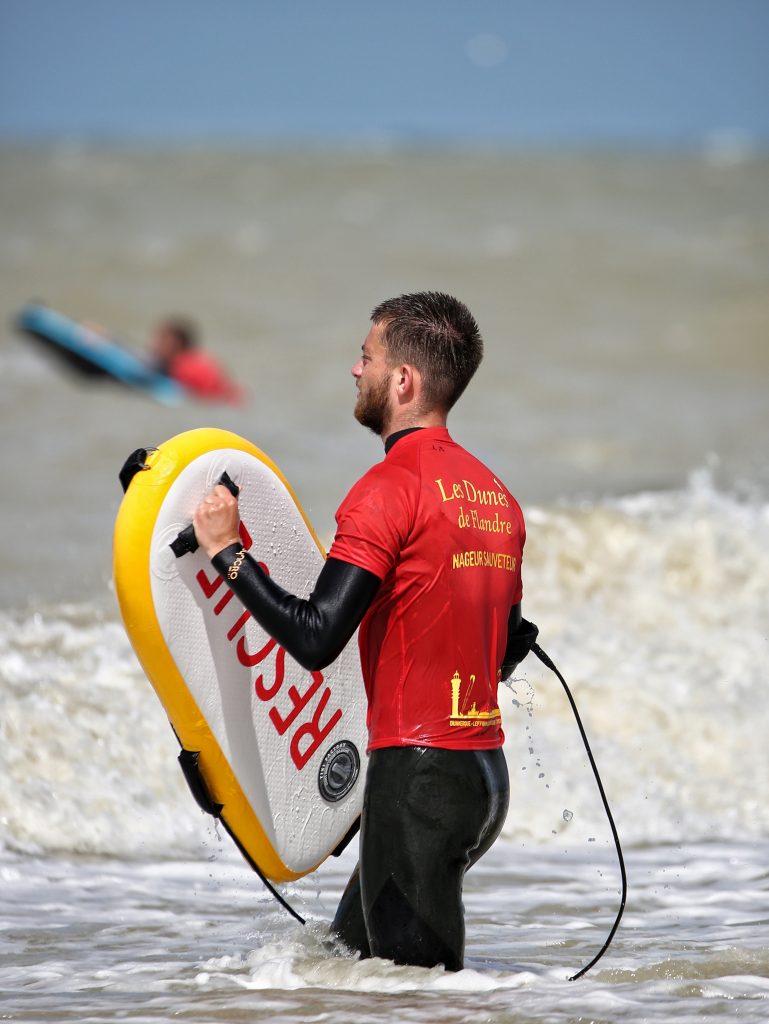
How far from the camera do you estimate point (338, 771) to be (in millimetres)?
3117

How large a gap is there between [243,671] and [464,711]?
24.8 inches

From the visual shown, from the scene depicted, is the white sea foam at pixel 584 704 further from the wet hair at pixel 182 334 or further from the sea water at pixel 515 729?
the wet hair at pixel 182 334

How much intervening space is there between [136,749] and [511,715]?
164 cm

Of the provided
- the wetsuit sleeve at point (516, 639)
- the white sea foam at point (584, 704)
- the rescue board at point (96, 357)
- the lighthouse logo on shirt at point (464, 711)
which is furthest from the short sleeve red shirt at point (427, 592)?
the rescue board at point (96, 357)

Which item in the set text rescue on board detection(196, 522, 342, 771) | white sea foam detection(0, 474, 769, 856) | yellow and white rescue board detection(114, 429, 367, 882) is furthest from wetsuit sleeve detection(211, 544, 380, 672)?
white sea foam detection(0, 474, 769, 856)

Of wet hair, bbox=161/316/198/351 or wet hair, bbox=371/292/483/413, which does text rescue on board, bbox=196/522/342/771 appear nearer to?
wet hair, bbox=371/292/483/413

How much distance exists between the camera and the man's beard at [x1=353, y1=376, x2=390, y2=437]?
261 centimetres

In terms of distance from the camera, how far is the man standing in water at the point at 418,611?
245 cm

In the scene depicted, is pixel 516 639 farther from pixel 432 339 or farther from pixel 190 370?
pixel 190 370

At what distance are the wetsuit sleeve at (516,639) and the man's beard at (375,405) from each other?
0.51m

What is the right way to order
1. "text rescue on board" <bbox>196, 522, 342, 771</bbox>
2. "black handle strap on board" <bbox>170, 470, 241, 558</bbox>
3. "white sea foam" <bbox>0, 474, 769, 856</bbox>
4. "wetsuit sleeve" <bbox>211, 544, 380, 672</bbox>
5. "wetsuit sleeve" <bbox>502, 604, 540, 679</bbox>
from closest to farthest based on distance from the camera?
"wetsuit sleeve" <bbox>211, 544, 380, 672</bbox>
"black handle strap on board" <bbox>170, 470, 241, 558</bbox>
"wetsuit sleeve" <bbox>502, 604, 540, 679</bbox>
"text rescue on board" <bbox>196, 522, 342, 771</bbox>
"white sea foam" <bbox>0, 474, 769, 856</bbox>

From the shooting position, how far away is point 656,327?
19.6 metres

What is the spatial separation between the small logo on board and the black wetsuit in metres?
0.51

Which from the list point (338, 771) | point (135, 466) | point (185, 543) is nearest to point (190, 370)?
point (338, 771)
